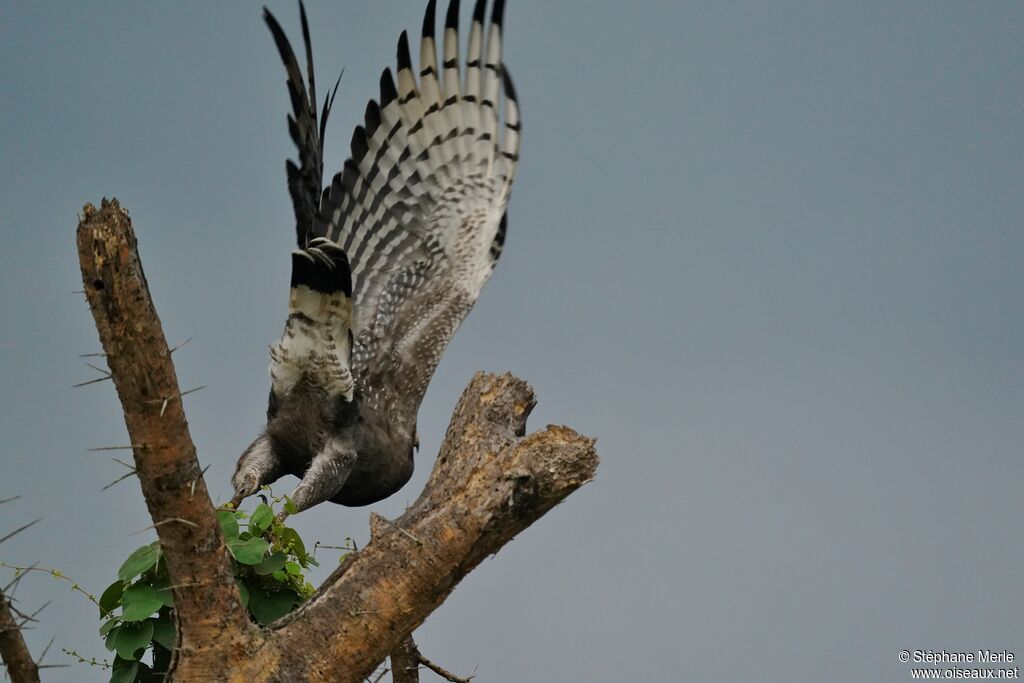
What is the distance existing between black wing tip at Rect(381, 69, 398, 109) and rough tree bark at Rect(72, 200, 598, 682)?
7.49ft

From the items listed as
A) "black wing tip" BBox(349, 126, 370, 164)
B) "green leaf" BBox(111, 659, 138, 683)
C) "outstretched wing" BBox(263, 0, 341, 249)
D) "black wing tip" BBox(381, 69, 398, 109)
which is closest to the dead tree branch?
"green leaf" BBox(111, 659, 138, 683)

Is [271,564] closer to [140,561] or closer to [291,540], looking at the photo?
[291,540]

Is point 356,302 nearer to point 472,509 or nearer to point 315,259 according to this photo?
point 315,259

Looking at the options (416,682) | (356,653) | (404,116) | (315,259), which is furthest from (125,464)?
(404,116)

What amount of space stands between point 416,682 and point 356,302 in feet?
6.60

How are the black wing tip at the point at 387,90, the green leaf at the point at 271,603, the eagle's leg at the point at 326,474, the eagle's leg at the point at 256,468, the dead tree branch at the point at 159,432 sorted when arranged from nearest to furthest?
the dead tree branch at the point at 159,432 < the green leaf at the point at 271,603 < the eagle's leg at the point at 326,474 < the eagle's leg at the point at 256,468 < the black wing tip at the point at 387,90

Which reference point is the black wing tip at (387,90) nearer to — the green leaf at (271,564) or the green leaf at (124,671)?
the green leaf at (271,564)

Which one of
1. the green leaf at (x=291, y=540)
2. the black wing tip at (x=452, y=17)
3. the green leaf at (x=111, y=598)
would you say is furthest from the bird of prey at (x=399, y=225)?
the green leaf at (x=111, y=598)

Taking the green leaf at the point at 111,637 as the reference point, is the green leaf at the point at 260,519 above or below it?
above

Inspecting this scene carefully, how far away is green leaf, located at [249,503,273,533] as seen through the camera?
3.67 meters

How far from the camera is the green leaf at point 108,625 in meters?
3.55

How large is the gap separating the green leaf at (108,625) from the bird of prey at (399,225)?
1.33 metres

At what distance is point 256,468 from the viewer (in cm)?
479

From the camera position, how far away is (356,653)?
3367 millimetres
